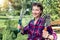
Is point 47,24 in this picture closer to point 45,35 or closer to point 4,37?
point 45,35

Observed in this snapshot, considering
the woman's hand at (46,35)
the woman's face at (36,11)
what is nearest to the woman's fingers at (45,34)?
the woman's hand at (46,35)

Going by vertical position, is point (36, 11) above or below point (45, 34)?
above

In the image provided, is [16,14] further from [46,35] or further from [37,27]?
[46,35]

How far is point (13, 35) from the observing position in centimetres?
445

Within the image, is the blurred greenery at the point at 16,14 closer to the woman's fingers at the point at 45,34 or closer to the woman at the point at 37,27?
the woman at the point at 37,27

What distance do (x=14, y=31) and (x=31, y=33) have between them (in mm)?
2607

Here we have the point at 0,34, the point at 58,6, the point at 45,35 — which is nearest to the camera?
the point at 45,35

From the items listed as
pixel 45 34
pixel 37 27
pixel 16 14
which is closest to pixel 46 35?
pixel 45 34

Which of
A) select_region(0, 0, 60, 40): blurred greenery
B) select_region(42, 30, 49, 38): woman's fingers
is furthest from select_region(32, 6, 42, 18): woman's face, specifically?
select_region(0, 0, 60, 40): blurred greenery

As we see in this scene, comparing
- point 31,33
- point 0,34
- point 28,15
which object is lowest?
point 0,34

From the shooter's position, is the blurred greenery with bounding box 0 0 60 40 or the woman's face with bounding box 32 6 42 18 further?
the blurred greenery with bounding box 0 0 60 40

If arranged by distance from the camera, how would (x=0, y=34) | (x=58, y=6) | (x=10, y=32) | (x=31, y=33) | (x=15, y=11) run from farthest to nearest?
(x=58, y=6)
(x=15, y=11)
(x=0, y=34)
(x=10, y=32)
(x=31, y=33)

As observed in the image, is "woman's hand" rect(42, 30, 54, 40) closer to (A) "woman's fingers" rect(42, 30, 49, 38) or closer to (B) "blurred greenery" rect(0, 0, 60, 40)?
(A) "woman's fingers" rect(42, 30, 49, 38)

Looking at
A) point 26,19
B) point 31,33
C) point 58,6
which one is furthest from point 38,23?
point 58,6
